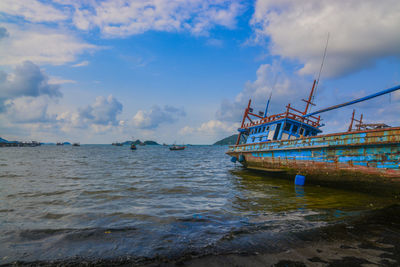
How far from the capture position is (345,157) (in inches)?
430

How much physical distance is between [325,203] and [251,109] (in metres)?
15.6

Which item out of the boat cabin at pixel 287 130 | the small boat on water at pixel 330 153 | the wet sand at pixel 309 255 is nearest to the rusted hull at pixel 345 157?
the small boat on water at pixel 330 153

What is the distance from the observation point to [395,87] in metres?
10.5

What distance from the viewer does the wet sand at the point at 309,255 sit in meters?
4.05

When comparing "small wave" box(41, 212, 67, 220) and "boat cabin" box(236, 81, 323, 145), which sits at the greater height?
"boat cabin" box(236, 81, 323, 145)

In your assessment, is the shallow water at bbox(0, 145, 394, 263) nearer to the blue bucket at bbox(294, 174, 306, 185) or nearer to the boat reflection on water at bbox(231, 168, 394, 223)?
the boat reflection on water at bbox(231, 168, 394, 223)

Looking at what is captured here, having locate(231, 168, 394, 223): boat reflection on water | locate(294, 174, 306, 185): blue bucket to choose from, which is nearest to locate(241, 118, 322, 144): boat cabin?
locate(294, 174, 306, 185): blue bucket

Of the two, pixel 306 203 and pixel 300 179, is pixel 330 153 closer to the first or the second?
pixel 300 179

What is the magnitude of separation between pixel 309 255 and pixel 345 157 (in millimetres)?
8478

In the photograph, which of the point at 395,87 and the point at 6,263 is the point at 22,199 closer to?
the point at 6,263

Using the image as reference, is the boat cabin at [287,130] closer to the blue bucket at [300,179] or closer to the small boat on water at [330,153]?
the small boat on water at [330,153]

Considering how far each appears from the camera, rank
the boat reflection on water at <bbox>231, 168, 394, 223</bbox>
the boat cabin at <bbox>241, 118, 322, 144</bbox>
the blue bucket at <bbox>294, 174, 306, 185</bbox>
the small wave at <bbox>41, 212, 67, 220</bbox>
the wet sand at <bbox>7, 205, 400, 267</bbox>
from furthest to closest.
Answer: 1. the boat cabin at <bbox>241, 118, 322, 144</bbox>
2. the blue bucket at <bbox>294, 174, 306, 185</bbox>
3. the small wave at <bbox>41, 212, 67, 220</bbox>
4. the boat reflection on water at <bbox>231, 168, 394, 223</bbox>
5. the wet sand at <bbox>7, 205, 400, 267</bbox>

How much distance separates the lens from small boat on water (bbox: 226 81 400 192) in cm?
950

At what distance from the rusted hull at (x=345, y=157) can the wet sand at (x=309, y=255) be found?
5.30m
